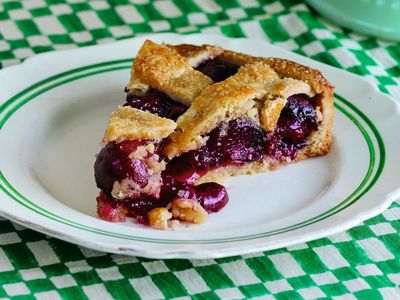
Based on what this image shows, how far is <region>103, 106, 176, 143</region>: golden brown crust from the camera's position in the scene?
2.92m

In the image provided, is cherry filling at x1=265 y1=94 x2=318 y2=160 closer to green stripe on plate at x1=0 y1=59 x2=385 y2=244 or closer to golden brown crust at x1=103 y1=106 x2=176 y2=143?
green stripe on plate at x1=0 y1=59 x2=385 y2=244

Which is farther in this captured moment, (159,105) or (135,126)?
(159,105)

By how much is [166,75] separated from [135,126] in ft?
1.32

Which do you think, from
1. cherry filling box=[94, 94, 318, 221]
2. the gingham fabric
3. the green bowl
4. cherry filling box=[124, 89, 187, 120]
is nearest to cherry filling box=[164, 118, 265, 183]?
cherry filling box=[94, 94, 318, 221]

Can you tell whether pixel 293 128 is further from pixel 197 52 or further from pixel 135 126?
pixel 135 126

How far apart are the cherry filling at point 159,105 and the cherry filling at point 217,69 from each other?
A: 22cm

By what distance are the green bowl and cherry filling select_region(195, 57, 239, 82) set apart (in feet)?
3.51

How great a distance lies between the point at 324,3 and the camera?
437cm

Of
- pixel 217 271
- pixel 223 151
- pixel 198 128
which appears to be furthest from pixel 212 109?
pixel 217 271

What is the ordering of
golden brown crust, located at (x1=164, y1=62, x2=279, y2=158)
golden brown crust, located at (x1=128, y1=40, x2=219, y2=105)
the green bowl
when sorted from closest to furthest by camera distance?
golden brown crust, located at (x1=164, y1=62, x2=279, y2=158) → golden brown crust, located at (x1=128, y1=40, x2=219, y2=105) → the green bowl

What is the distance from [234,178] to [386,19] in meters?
1.40

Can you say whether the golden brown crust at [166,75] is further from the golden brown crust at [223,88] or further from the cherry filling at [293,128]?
the cherry filling at [293,128]

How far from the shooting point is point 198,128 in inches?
121

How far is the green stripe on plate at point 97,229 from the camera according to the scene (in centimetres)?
270
